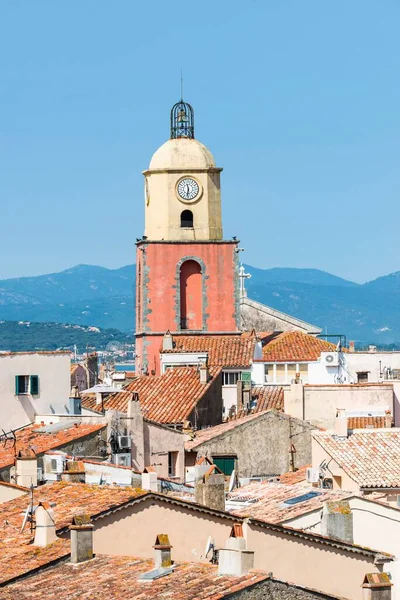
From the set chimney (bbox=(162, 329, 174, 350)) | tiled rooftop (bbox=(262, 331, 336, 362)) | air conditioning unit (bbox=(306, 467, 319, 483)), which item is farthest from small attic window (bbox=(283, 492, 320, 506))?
chimney (bbox=(162, 329, 174, 350))

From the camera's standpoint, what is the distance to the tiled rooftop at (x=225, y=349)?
67.9 metres

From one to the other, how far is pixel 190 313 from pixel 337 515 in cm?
5520

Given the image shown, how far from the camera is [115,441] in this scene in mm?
40250

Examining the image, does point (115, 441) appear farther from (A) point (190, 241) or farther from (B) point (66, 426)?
(A) point (190, 241)

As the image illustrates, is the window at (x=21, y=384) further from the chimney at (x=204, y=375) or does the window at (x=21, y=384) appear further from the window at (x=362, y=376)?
the window at (x=362, y=376)

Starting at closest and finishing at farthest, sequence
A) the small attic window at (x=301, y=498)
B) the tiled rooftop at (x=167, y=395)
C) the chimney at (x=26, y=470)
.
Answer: the chimney at (x=26, y=470), the small attic window at (x=301, y=498), the tiled rooftop at (x=167, y=395)

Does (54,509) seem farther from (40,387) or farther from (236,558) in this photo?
(40,387)

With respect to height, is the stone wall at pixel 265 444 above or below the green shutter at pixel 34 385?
below

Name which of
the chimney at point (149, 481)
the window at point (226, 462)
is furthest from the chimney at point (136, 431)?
the chimney at point (149, 481)

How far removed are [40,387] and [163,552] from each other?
75.3ft

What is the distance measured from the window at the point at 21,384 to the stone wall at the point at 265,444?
4.60 metres

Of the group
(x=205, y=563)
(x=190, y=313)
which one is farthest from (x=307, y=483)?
(x=190, y=313)

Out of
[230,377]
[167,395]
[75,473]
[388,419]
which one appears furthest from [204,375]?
[75,473]

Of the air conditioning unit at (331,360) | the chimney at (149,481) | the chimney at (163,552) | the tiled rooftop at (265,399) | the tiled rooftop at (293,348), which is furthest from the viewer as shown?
the tiled rooftop at (293,348)
